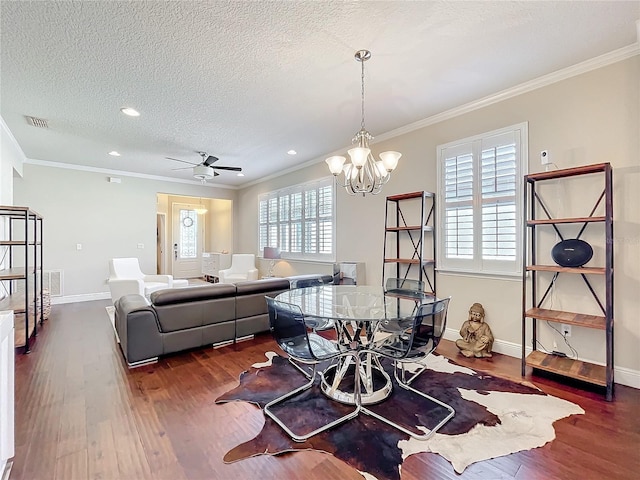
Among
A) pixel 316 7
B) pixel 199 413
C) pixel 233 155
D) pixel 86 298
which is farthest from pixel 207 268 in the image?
pixel 316 7

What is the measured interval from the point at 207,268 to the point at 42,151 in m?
4.68

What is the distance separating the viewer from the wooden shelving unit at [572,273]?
245 centimetres

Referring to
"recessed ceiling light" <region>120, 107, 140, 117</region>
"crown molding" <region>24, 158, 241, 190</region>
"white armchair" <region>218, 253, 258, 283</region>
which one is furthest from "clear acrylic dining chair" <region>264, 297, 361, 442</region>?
"crown molding" <region>24, 158, 241, 190</region>

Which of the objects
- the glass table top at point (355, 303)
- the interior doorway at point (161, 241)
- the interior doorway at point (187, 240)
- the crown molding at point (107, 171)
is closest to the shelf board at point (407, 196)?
the glass table top at point (355, 303)

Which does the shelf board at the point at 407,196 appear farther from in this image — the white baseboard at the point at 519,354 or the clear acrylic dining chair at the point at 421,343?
the clear acrylic dining chair at the point at 421,343

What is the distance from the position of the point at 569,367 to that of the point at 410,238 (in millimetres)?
2150

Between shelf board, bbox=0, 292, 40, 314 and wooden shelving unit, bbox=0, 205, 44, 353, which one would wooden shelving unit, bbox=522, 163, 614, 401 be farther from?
shelf board, bbox=0, 292, 40, 314

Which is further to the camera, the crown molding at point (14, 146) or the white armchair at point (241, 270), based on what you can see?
the white armchair at point (241, 270)

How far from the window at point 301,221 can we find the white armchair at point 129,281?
2.47 meters

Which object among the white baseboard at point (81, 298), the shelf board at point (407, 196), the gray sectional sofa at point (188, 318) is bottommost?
the white baseboard at point (81, 298)

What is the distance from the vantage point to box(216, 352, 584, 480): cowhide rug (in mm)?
1807

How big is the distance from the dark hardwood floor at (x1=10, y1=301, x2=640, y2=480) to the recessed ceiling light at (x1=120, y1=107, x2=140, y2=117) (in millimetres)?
2843

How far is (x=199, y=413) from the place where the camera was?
2.24 metres

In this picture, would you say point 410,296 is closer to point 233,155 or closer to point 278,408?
point 278,408
